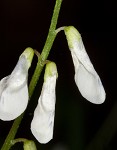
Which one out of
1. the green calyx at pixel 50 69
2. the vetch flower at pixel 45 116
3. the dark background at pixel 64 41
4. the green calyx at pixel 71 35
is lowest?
the dark background at pixel 64 41

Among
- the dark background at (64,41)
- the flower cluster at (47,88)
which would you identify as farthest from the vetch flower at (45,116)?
the dark background at (64,41)

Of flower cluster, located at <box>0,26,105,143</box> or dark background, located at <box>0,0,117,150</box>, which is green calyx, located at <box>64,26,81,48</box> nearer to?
flower cluster, located at <box>0,26,105,143</box>

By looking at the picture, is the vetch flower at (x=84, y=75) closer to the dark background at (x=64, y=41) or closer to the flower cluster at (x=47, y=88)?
the flower cluster at (x=47, y=88)

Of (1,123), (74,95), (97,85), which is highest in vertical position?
(97,85)

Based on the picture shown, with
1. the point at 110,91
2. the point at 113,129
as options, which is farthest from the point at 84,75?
the point at 110,91

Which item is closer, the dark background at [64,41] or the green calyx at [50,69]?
the green calyx at [50,69]

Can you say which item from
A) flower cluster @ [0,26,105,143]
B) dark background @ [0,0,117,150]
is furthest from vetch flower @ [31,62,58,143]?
dark background @ [0,0,117,150]

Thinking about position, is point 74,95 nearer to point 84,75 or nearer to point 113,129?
point 113,129
